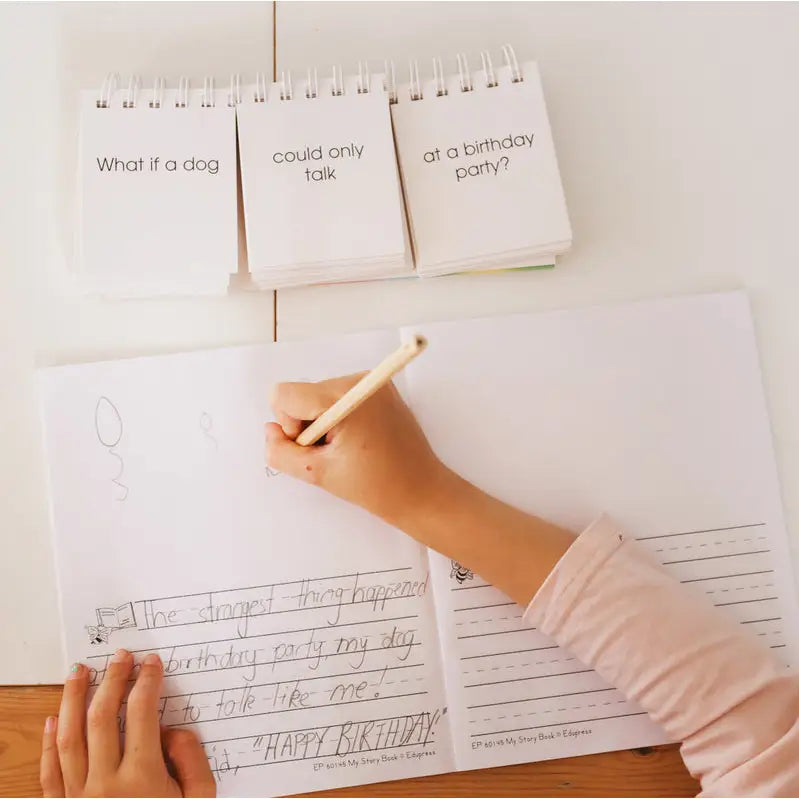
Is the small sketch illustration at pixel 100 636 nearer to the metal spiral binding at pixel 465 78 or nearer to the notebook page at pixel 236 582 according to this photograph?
the notebook page at pixel 236 582

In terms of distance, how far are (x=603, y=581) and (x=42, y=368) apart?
46 cm

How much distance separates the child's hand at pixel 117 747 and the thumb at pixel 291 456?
176 mm

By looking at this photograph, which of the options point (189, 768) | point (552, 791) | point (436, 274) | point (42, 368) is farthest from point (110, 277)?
point (552, 791)

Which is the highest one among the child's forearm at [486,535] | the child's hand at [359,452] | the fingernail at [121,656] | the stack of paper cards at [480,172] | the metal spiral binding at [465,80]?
the metal spiral binding at [465,80]

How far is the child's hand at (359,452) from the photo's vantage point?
52 centimetres

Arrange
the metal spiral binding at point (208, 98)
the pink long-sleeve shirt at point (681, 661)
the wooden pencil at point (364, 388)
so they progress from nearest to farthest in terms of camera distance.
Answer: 1. the wooden pencil at point (364, 388)
2. the pink long-sleeve shirt at point (681, 661)
3. the metal spiral binding at point (208, 98)

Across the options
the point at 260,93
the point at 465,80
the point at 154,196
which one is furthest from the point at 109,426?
the point at 465,80

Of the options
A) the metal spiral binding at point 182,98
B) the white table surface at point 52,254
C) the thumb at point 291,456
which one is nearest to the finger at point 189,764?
the white table surface at point 52,254

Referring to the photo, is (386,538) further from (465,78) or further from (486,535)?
(465,78)

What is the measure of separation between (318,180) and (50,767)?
0.48 meters

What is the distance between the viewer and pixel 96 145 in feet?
1.86

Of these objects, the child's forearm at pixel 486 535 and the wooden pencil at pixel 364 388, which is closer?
the wooden pencil at pixel 364 388

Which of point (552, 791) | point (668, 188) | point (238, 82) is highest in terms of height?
point (238, 82)

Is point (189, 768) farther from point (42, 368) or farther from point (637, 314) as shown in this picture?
point (637, 314)
